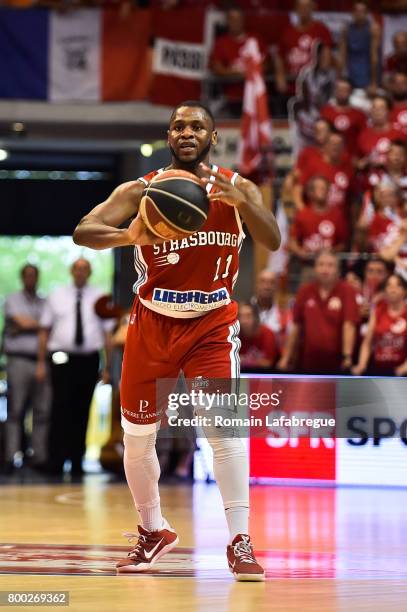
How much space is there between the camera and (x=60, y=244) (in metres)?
20.3

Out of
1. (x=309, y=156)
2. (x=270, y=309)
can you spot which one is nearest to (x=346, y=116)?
(x=309, y=156)

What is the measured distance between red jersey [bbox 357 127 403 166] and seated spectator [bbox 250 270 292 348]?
2.25m

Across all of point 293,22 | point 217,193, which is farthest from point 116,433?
point 217,193

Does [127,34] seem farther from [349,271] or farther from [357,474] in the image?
[357,474]

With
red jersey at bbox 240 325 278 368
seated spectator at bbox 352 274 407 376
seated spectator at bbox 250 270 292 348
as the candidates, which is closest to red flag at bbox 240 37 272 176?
seated spectator at bbox 250 270 292 348

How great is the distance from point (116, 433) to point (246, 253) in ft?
15.4

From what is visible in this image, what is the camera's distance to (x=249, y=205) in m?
5.48

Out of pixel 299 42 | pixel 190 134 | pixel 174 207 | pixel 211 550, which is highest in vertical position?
pixel 299 42

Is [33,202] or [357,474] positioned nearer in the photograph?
[357,474]

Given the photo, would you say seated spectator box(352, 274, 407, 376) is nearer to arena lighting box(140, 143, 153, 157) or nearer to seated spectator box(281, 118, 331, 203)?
seated spectator box(281, 118, 331, 203)

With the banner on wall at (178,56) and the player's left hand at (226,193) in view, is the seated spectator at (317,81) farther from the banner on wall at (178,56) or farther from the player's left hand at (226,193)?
the player's left hand at (226,193)

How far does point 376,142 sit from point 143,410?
8.99 metres

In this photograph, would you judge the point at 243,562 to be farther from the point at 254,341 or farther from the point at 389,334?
the point at 254,341

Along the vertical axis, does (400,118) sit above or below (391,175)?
above
